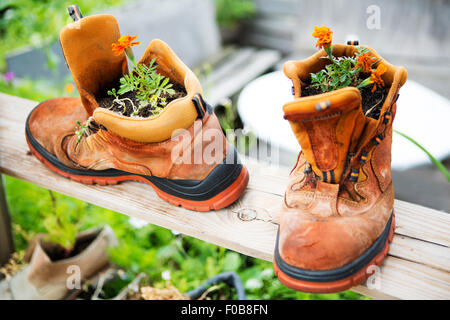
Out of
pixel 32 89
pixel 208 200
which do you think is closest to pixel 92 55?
pixel 208 200

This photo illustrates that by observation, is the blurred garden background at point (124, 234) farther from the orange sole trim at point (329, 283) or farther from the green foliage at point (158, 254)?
the orange sole trim at point (329, 283)

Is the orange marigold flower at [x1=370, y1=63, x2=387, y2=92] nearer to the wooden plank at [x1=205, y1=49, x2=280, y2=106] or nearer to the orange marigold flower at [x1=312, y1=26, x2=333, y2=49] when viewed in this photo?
the orange marigold flower at [x1=312, y1=26, x2=333, y2=49]

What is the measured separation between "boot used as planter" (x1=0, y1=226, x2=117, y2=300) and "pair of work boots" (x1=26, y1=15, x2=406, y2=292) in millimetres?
467

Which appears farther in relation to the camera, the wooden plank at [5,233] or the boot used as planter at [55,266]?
the wooden plank at [5,233]

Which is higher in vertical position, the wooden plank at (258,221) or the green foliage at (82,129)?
the green foliage at (82,129)

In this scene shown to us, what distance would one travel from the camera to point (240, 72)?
3256mm

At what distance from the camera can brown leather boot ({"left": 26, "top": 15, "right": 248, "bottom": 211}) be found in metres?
0.88

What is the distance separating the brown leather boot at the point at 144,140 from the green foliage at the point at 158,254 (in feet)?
1.64

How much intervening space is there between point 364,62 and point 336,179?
10.0 inches


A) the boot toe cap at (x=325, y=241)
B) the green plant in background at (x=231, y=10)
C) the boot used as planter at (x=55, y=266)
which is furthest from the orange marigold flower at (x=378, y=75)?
the green plant in background at (x=231, y=10)

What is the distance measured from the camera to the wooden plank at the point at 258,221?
2.57ft

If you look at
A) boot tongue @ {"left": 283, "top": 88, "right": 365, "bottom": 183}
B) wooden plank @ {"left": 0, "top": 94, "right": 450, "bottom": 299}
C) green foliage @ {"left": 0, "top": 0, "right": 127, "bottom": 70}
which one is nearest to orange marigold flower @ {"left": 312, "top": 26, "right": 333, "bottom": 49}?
boot tongue @ {"left": 283, "top": 88, "right": 365, "bottom": 183}
